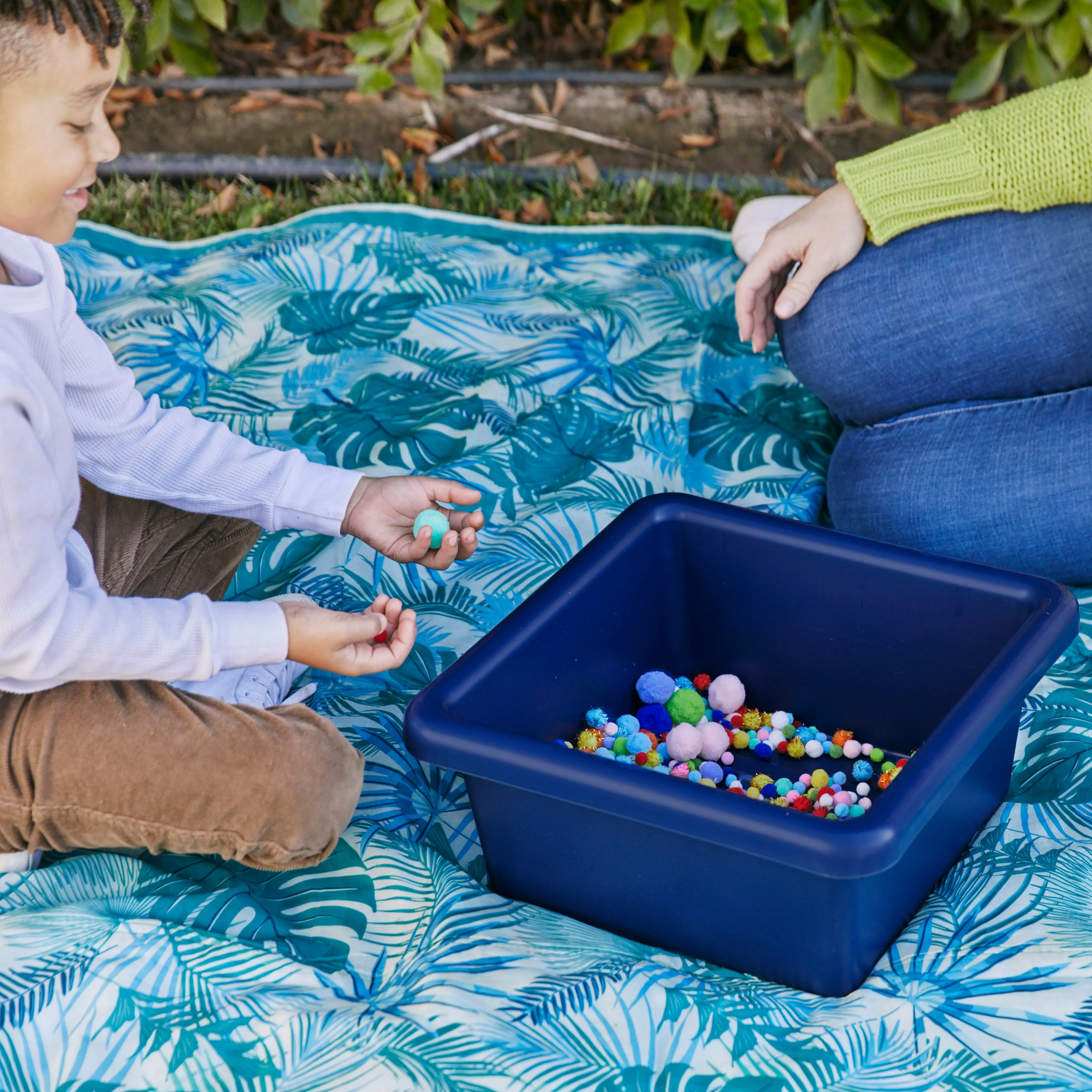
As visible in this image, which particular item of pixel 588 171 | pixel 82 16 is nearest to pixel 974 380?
pixel 82 16

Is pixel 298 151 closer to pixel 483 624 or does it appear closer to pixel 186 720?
pixel 483 624

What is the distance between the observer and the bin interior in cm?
110

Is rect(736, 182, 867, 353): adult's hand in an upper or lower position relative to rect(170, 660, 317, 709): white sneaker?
upper

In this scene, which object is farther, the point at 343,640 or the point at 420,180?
the point at 420,180

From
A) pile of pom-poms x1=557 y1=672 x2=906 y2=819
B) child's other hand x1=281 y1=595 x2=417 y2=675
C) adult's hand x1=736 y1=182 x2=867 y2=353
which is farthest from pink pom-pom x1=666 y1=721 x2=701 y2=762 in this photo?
adult's hand x1=736 y1=182 x2=867 y2=353

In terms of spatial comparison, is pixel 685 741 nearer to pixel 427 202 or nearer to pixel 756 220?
pixel 756 220

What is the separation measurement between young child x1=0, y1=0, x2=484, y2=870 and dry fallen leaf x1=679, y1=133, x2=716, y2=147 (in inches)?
62.7

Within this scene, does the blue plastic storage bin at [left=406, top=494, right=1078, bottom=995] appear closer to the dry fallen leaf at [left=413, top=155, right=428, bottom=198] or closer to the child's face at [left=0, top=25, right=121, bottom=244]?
the child's face at [left=0, top=25, right=121, bottom=244]

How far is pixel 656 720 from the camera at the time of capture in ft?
4.05

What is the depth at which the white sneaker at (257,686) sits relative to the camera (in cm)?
118

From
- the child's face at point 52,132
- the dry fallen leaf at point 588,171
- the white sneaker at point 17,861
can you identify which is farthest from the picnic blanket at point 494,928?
the dry fallen leaf at point 588,171

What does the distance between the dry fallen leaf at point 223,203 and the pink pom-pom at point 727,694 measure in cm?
135

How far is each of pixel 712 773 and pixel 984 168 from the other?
684 mm

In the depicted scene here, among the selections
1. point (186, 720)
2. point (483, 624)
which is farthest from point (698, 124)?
point (186, 720)
